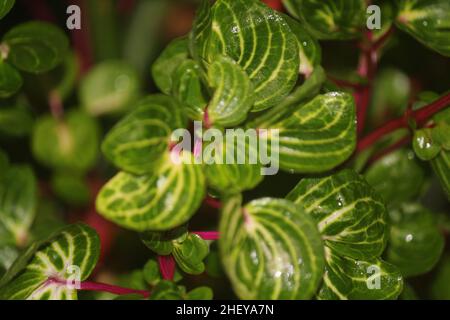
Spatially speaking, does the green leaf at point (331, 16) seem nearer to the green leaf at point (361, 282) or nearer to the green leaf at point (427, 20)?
the green leaf at point (427, 20)

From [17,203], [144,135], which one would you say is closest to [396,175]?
[144,135]

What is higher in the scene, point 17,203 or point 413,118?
point 413,118

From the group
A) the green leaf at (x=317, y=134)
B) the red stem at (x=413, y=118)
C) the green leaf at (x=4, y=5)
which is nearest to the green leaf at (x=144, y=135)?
the green leaf at (x=317, y=134)

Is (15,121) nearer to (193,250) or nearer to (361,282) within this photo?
(193,250)
